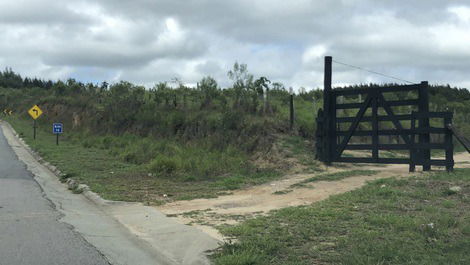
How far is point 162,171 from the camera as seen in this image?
14930mm

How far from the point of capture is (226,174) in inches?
586

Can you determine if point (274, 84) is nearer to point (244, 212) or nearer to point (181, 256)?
point (244, 212)

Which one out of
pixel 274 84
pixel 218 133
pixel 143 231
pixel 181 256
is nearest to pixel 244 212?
pixel 143 231

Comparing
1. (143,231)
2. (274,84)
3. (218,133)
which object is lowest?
(143,231)

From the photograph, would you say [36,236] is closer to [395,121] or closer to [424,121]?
[395,121]

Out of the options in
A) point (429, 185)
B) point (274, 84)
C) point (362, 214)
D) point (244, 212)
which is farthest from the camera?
point (274, 84)

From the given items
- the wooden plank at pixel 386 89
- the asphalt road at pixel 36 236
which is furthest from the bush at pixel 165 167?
the wooden plank at pixel 386 89

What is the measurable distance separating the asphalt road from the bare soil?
1.97 metres

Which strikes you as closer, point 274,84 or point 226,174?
point 226,174

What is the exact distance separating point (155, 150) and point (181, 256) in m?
13.4

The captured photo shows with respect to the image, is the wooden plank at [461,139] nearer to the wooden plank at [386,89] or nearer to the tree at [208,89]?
the wooden plank at [386,89]

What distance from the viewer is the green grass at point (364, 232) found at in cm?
593

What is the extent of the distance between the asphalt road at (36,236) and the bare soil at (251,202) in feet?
6.48

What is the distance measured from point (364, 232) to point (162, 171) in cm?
900
